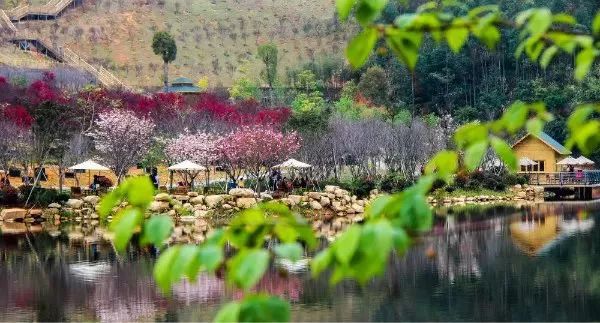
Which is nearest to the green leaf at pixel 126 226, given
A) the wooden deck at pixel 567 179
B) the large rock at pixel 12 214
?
the large rock at pixel 12 214

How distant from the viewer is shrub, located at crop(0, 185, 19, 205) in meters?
36.4

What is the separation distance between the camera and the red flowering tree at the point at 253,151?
4191cm

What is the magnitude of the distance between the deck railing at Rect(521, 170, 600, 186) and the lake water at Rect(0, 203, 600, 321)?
25.1 metres

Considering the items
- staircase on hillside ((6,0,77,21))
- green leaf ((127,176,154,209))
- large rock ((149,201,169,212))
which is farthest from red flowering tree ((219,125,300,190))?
staircase on hillside ((6,0,77,21))

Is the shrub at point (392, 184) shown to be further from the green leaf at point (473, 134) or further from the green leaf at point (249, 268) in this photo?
the green leaf at point (249, 268)

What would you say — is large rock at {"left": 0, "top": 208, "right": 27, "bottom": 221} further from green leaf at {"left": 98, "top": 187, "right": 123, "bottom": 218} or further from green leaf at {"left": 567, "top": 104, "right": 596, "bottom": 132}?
green leaf at {"left": 567, "top": 104, "right": 596, "bottom": 132}

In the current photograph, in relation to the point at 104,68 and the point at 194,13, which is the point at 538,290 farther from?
the point at 194,13

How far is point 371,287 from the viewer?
60.8 ft

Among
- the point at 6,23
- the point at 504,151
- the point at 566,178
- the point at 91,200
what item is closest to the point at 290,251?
the point at 504,151

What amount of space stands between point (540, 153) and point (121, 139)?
2602cm

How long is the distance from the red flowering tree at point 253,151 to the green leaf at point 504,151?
37723 mm

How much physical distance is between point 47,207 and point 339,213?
35.0ft

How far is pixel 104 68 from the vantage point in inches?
3103

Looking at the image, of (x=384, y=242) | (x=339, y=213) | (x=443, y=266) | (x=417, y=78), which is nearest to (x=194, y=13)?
(x=417, y=78)
